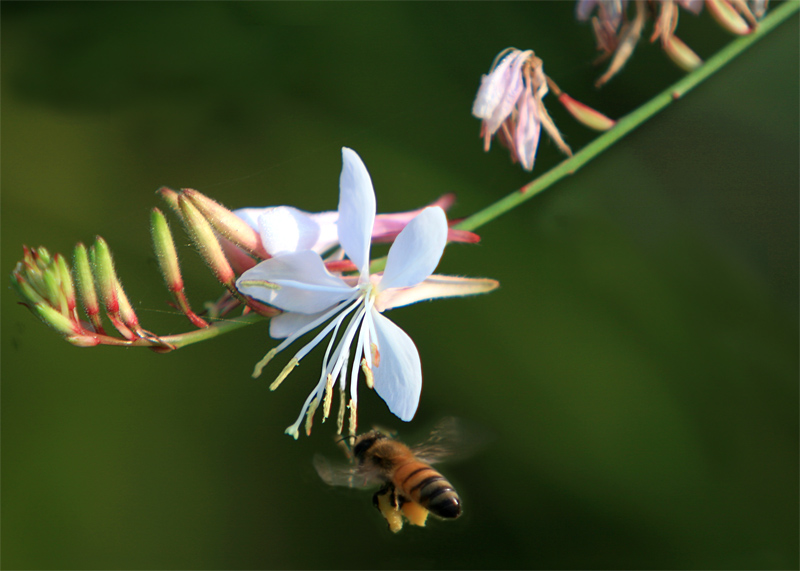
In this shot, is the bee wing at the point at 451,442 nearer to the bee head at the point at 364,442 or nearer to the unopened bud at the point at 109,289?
the bee head at the point at 364,442

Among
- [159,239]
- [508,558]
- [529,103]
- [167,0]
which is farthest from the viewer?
[167,0]

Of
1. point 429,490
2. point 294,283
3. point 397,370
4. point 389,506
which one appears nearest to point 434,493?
point 429,490

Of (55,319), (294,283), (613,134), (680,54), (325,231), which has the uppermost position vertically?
(680,54)

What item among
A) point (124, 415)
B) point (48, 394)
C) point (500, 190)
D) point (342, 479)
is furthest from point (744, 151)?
point (48, 394)

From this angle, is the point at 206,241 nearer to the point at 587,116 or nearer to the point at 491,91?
the point at 491,91

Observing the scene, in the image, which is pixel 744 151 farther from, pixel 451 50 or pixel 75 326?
pixel 75 326

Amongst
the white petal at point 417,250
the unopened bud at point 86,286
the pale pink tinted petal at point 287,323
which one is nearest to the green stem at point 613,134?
the white petal at point 417,250
